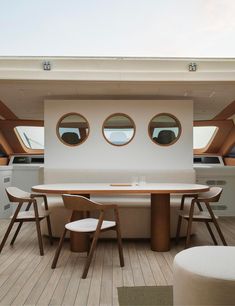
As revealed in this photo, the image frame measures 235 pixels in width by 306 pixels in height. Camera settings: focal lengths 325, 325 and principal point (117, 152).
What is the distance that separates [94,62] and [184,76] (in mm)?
1281

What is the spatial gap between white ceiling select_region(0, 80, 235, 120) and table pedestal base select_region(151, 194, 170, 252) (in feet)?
5.56

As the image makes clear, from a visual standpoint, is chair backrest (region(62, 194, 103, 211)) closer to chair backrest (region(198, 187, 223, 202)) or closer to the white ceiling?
chair backrest (region(198, 187, 223, 202))

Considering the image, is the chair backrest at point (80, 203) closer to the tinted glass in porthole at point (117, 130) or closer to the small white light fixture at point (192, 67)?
the tinted glass in porthole at point (117, 130)

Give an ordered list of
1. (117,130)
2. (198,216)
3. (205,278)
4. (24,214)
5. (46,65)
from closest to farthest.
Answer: (205,278)
(198,216)
(24,214)
(46,65)
(117,130)

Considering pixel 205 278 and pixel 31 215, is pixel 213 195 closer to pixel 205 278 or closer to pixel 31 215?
pixel 31 215

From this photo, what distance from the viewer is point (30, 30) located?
4.35 m

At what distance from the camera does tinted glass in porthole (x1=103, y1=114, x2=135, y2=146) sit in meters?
5.54

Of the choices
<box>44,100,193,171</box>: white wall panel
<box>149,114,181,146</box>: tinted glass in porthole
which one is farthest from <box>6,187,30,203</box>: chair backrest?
<box>149,114,181,146</box>: tinted glass in porthole

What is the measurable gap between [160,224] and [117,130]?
198 cm

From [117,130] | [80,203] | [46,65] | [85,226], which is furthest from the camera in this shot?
[117,130]

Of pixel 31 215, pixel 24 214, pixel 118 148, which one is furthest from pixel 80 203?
pixel 118 148

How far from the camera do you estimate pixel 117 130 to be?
552 cm

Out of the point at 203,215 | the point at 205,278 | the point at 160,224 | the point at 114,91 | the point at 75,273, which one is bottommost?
the point at 75,273

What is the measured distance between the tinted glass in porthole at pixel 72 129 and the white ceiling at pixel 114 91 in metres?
0.38
